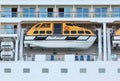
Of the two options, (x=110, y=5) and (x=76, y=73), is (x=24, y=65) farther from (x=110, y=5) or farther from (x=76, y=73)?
(x=110, y=5)

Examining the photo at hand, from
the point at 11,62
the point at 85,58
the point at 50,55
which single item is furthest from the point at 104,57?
the point at 11,62

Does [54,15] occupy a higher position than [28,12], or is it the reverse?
[28,12]

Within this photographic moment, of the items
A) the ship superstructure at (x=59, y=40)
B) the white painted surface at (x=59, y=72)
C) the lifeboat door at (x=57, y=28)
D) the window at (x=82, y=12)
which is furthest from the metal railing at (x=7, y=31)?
the window at (x=82, y=12)

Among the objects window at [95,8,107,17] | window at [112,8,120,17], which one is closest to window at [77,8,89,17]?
window at [95,8,107,17]

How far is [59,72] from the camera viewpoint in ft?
92.7

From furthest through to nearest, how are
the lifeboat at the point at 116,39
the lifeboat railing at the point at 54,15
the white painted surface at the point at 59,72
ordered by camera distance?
the lifeboat railing at the point at 54,15, the lifeboat at the point at 116,39, the white painted surface at the point at 59,72

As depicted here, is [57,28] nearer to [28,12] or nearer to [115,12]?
[28,12]

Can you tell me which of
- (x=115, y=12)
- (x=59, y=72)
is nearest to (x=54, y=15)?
(x=115, y=12)

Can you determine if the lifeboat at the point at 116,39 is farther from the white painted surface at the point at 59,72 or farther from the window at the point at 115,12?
the white painted surface at the point at 59,72

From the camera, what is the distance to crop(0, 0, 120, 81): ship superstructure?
28.3 metres

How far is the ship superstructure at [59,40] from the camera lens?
28.3m

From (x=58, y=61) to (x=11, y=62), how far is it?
2497 millimetres

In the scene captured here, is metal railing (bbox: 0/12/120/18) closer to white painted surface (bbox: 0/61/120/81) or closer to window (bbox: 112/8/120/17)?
window (bbox: 112/8/120/17)

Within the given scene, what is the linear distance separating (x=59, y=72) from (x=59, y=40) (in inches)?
89.2
